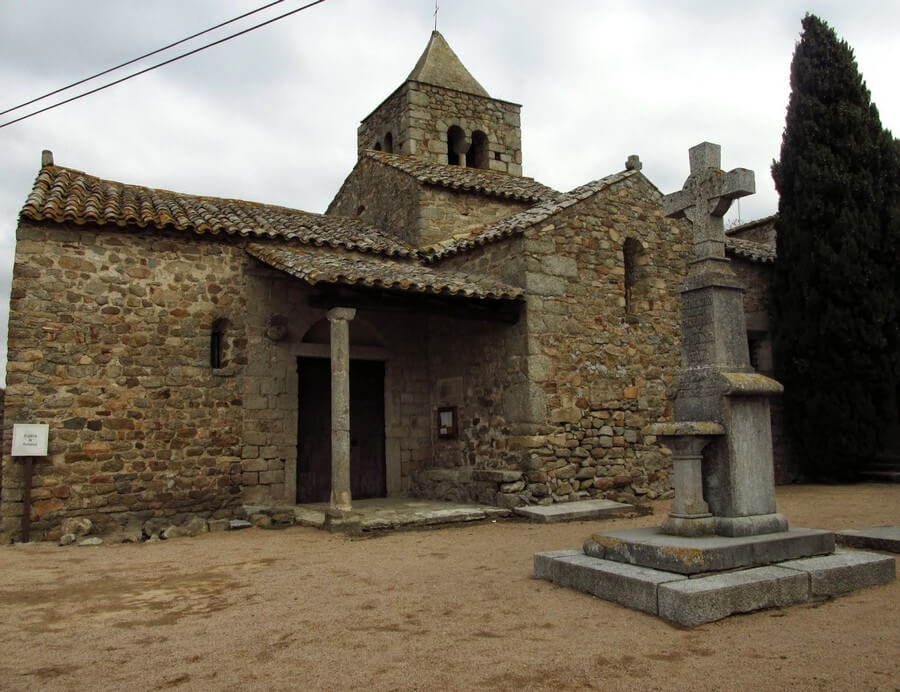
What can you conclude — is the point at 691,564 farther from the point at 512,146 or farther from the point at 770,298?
the point at 512,146

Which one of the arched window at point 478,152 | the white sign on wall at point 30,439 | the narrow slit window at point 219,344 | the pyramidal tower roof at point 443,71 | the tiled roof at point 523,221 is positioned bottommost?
the white sign on wall at point 30,439

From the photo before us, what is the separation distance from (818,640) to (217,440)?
8042 millimetres

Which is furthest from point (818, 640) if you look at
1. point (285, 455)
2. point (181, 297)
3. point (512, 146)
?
point (512, 146)

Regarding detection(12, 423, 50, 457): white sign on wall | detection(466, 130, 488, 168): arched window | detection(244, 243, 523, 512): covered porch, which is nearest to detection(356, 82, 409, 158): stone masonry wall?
detection(466, 130, 488, 168): arched window

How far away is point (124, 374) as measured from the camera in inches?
373

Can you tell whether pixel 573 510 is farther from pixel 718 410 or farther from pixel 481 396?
pixel 718 410

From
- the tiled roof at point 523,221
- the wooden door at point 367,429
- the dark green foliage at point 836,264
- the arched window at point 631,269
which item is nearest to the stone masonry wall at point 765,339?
the dark green foliage at point 836,264

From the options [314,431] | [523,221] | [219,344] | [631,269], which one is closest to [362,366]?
[314,431]

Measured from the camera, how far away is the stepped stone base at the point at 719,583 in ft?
14.5

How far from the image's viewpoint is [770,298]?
13789 millimetres

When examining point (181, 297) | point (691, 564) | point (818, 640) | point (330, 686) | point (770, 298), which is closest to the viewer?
point (330, 686)

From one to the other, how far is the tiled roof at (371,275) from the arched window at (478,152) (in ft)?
20.2

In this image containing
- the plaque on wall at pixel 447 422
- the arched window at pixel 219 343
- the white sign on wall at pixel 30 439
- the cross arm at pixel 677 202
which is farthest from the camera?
the plaque on wall at pixel 447 422

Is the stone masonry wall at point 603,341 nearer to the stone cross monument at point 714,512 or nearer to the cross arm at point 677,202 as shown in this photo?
the cross arm at point 677,202
